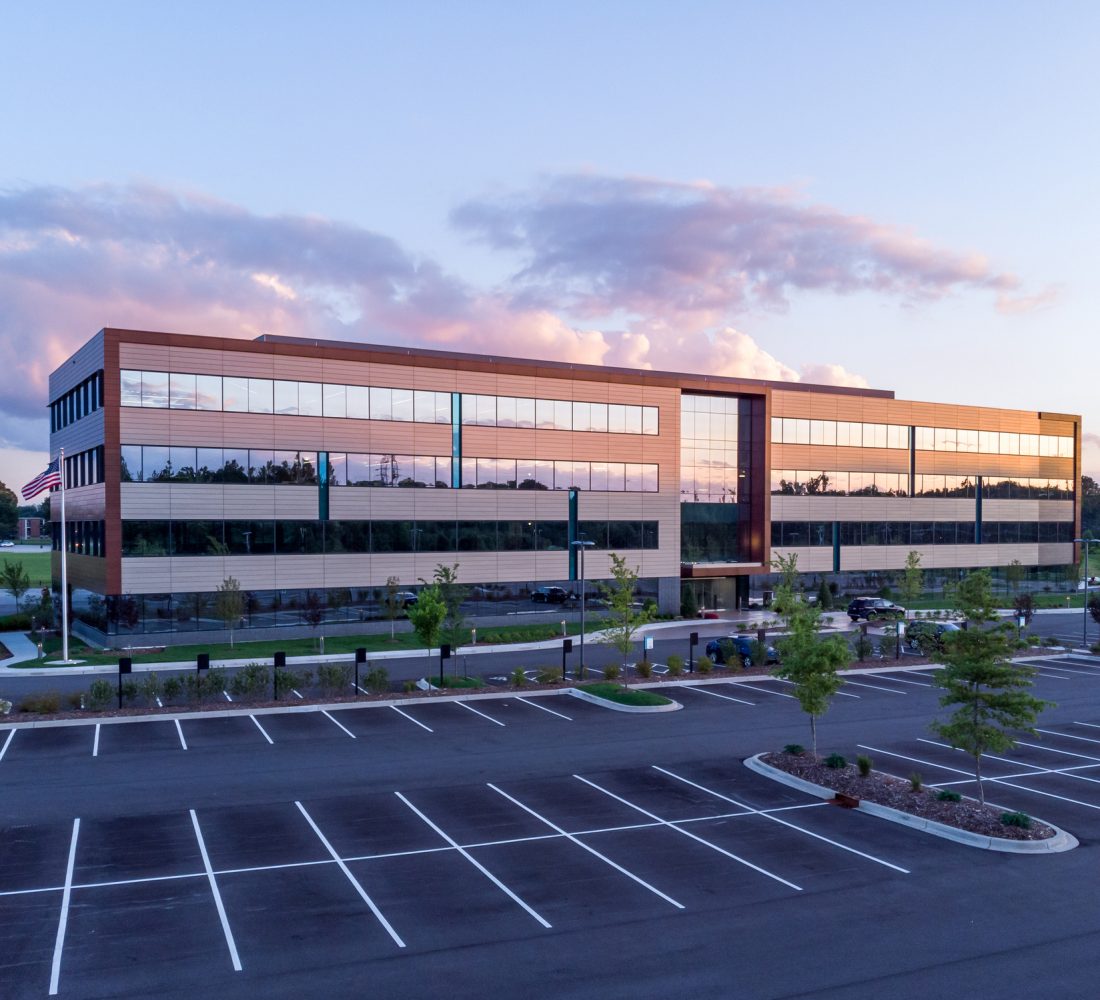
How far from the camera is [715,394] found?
63.7 meters

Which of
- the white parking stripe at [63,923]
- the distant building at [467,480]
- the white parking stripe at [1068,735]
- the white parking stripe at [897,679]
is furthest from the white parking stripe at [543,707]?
the distant building at [467,480]

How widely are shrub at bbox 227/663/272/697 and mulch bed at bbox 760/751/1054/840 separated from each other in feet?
54.9

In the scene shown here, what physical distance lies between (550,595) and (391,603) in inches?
447

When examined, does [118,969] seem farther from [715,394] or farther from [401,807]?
[715,394]

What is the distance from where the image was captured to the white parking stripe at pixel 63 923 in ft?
38.9

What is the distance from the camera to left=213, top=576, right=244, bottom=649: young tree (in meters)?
43.9

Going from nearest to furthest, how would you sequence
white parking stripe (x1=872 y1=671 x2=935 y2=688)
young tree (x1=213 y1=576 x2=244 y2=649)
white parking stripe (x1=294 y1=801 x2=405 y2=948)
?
white parking stripe (x1=294 y1=801 x2=405 y2=948) → white parking stripe (x1=872 y1=671 x2=935 y2=688) → young tree (x1=213 y1=576 x2=244 y2=649)

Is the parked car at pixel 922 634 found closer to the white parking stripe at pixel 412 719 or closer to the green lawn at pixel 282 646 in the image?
the green lawn at pixel 282 646

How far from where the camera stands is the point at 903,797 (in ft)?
65.3

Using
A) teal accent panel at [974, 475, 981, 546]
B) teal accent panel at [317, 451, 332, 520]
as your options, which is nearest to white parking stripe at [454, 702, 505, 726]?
teal accent panel at [317, 451, 332, 520]

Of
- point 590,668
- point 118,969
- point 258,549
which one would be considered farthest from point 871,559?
point 118,969

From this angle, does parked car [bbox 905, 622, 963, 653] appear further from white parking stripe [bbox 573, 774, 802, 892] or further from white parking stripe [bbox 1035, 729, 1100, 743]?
white parking stripe [bbox 573, 774, 802, 892]

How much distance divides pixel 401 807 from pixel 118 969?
775 cm

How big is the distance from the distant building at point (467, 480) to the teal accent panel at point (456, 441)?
0.11 m
